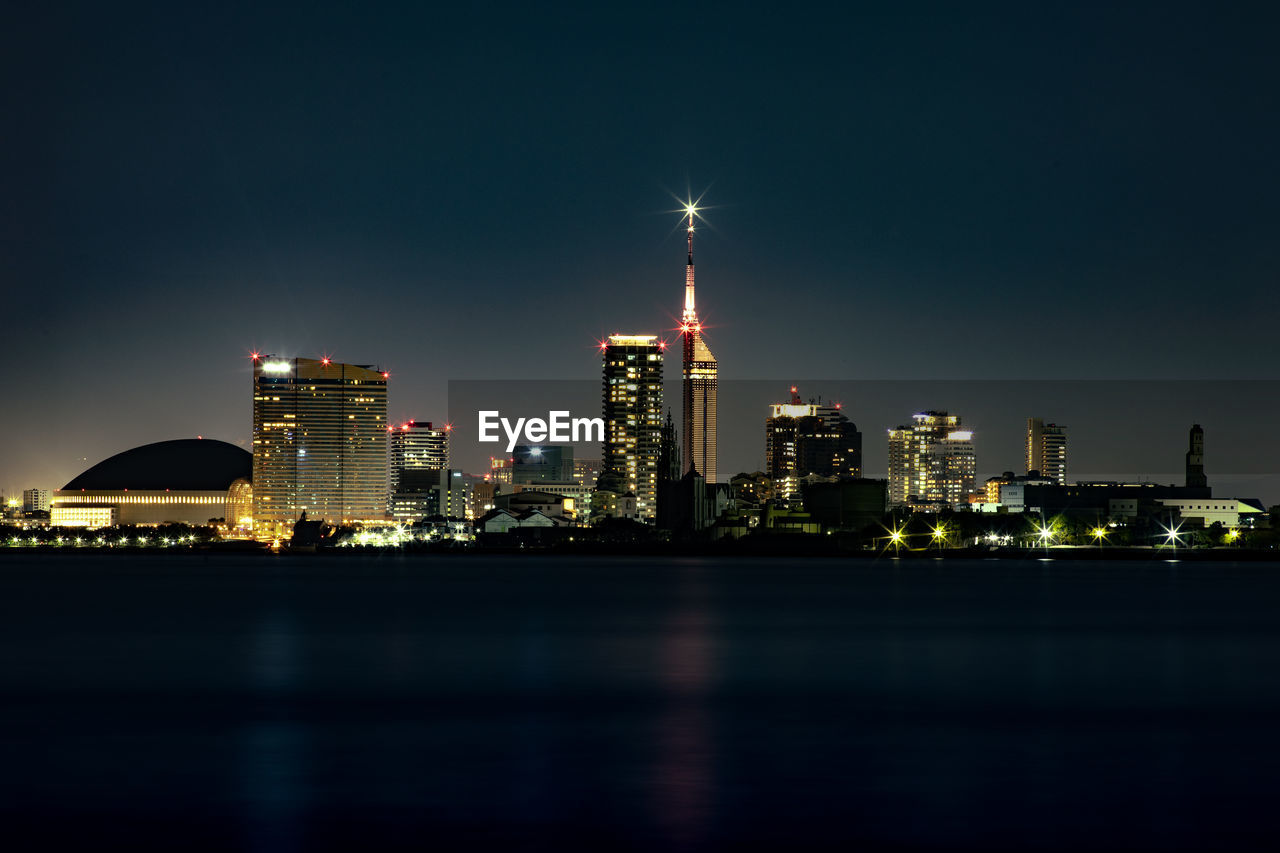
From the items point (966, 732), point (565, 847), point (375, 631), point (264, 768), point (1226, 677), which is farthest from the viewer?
point (375, 631)

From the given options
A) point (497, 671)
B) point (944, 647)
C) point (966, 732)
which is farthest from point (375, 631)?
point (966, 732)

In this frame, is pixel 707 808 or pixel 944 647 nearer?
pixel 707 808

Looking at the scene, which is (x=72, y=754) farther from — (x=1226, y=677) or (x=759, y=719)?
(x=1226, y=677)

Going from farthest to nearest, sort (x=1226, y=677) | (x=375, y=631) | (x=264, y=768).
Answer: (x=375, y=631)
(x=1226, y=677)
(x=264, y=768)

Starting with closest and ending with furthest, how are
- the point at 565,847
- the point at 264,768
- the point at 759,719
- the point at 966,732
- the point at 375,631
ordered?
the point at 565,847
the point at 264,768
the point at 966,732
the point at 759,719
the point at 375,631

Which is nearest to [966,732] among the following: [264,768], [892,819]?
[892,819]

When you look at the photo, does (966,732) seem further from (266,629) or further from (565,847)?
(266,629)
